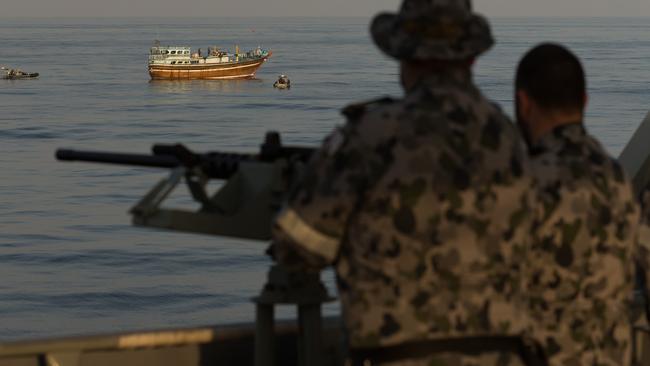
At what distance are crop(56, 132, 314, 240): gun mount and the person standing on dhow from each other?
858 millimetres

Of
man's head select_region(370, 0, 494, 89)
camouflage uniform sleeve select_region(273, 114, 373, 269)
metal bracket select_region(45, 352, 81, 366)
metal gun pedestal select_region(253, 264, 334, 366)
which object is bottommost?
metal bracket select_region(45, 352, 81, 366)

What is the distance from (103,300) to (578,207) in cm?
2850

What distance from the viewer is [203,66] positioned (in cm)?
10694

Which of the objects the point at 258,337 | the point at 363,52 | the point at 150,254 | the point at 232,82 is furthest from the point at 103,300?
the point at 363,52

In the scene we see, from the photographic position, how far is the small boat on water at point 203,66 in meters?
107

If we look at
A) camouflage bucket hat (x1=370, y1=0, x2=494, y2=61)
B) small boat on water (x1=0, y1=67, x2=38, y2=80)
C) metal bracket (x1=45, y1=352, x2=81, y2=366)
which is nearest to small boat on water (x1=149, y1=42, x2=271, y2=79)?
small boat on water (x1=0, y1=67, x2=38, y2=80)

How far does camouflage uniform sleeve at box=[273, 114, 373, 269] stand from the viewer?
3.43 meters

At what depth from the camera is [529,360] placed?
3682mm

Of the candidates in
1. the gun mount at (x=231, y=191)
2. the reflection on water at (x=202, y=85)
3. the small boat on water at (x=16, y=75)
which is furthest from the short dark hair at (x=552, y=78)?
A: the small boat on water at (x=16, y=75)

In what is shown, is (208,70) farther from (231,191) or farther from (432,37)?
(432,37)

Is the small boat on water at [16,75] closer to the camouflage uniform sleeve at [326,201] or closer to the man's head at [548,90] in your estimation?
the man's head at [548,90]

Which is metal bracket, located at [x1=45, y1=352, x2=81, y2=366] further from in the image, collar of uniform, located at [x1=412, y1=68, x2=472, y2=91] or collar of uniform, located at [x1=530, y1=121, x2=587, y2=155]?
collar of uniform, located at [x1=412, y1=68, x2=472, y2=91]

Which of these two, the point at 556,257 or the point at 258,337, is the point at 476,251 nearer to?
the point at 556,257

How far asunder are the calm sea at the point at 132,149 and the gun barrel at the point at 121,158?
21.1 m
